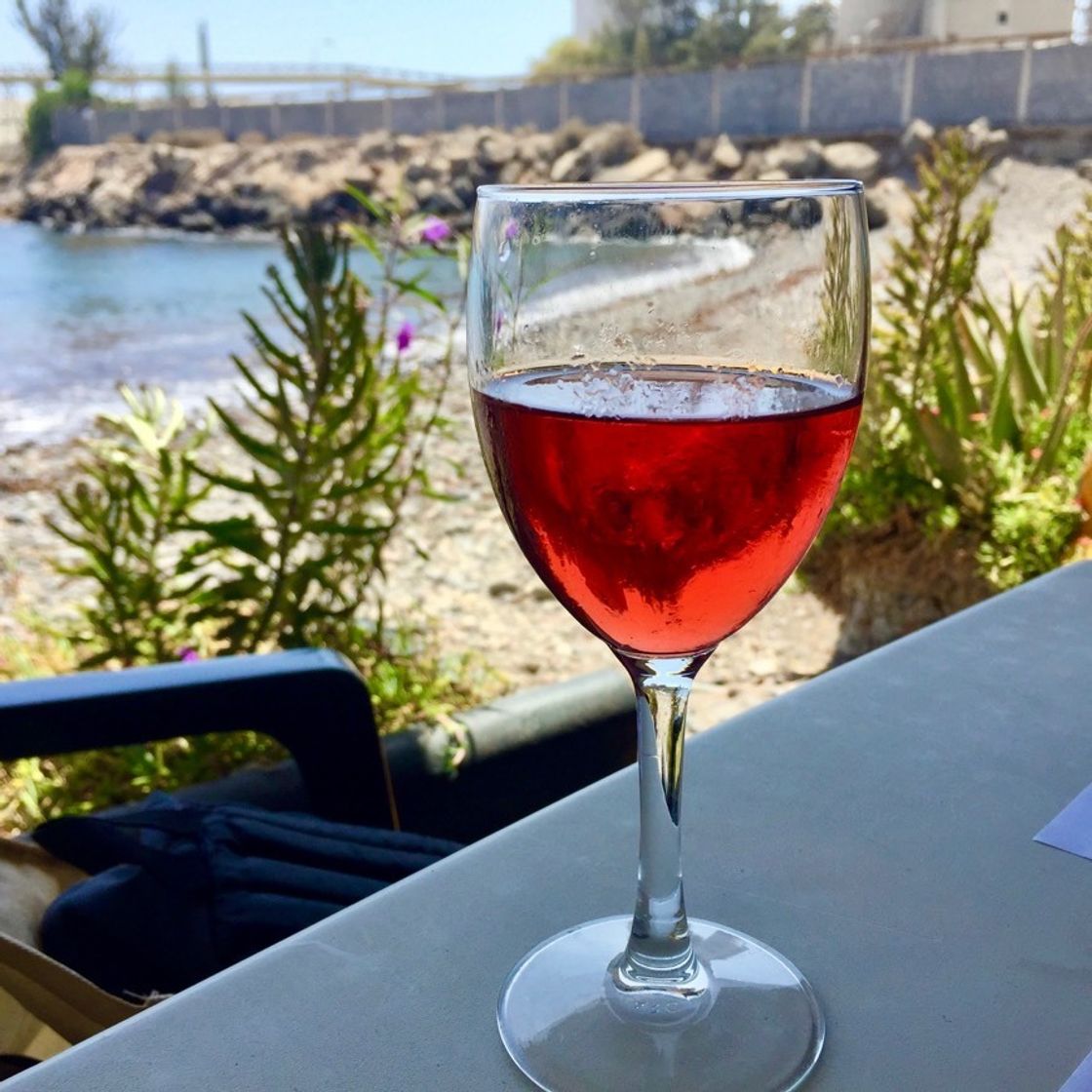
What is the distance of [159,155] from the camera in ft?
135

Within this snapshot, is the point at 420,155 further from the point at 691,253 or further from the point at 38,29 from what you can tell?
the point at 691,253

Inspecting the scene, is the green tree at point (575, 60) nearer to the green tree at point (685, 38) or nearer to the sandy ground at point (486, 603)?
the green tree at point (685, 38)

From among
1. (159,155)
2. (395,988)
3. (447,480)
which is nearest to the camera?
(395,988)

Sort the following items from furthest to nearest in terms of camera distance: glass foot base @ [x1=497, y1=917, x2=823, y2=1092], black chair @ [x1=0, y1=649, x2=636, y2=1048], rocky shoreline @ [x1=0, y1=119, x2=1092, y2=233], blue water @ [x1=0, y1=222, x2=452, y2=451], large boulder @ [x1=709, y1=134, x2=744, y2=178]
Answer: large boulder @ [x1=709, y1=134, x2=744, y2=178] < rocky shoreline @ [x1=0, y1=119, x2=1092, y2=233] < blue water @ [x1=0, y1=222, x2=452, y2=451] < black chair @ [x1=0, y1=649, x2=636, y2=1048] < glass foot base @ [x1=497, y1=917, x2=823, y2=1092]

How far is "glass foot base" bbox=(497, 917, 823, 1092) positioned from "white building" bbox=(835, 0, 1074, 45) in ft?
102

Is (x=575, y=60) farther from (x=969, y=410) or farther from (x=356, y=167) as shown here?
(x=969, y=410)

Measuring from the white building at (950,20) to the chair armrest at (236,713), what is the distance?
99.9 feet

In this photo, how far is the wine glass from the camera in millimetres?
510

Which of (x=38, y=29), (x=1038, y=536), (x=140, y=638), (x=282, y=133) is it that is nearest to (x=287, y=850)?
(x=140, y=638)

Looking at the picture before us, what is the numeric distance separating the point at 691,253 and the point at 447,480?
585cm

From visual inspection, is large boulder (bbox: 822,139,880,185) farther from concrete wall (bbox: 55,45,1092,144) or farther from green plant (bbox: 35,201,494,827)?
green plant (bbox: 35,201,494,827)

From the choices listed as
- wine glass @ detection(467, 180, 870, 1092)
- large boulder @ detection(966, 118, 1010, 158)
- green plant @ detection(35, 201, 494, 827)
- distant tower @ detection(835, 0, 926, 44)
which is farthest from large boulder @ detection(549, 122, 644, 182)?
wine glass @ detection(467, 180, 870, 1092)

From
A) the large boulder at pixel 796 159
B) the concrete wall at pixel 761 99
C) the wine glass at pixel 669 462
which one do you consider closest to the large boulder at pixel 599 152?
the concrete wall at pixel 761 99

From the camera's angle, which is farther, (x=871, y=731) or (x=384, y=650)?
(x=384, y=650)
